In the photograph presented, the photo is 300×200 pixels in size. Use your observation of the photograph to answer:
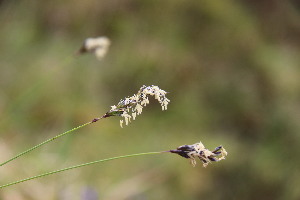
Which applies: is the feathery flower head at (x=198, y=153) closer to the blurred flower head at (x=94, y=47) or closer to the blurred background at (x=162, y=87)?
the blurred flower head at (x=94, y=47)

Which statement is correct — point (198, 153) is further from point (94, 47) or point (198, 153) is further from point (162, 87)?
point (162, 87)

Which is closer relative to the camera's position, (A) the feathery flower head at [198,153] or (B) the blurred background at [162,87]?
(A) the feathery flower head at [198,153]

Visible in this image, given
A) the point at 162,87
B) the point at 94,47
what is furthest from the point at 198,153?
the point at 162,87

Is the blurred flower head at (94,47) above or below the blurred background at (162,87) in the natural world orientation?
below

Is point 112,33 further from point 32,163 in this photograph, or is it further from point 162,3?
point 32,163

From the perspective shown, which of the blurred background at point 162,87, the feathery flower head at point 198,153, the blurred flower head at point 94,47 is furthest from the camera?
the blurred background at point 162,87

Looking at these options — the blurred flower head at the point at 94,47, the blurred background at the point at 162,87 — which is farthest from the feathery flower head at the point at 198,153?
the blurred background at the point at 162,87

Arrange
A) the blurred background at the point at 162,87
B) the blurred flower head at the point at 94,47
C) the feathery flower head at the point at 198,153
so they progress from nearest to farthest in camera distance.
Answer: the feathery flower head at the point at 198,153
the blurred flower head at the point at 94,47
the blurred background at the point at 162,87

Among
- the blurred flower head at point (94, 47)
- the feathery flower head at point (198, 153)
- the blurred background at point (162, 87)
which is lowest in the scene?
the feathery flower head at point (198, 153)

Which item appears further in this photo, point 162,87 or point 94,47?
point 162,87
